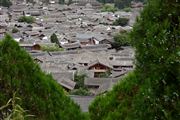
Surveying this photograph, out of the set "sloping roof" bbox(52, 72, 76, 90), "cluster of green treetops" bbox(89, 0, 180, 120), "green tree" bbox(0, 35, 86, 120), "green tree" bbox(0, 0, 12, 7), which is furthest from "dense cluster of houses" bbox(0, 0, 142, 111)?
"cluster of green treetops" bbox(89, 0, 180, 120)

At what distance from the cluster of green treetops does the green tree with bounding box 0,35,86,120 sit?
0.59 m

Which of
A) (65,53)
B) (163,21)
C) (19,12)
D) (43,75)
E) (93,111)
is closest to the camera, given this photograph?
(163,21)

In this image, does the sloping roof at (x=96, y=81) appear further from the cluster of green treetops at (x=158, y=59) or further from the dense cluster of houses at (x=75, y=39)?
the cluster of green treetops at (x=158, y=59)

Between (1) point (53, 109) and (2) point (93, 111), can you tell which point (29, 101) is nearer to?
Answer: (1) point (53, 109)

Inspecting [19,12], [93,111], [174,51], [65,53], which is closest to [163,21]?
[174,51]

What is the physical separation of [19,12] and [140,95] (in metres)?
34.3

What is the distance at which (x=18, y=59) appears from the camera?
8.53ft

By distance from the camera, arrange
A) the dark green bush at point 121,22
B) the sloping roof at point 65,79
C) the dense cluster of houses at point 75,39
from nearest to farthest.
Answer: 1. the sloping roof at point 65,79
2. the dense cluster of houses at point 75,39
3. the dark green bush at point 121,22

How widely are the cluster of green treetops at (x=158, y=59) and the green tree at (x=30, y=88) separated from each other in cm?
59

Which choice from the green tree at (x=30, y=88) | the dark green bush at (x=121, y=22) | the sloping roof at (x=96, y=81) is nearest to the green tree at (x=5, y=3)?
the dark green bush at (x=121, y=22)

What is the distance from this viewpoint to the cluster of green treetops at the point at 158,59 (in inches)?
72.5

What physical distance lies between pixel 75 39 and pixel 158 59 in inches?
876

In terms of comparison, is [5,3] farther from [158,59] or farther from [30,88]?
[158,59]

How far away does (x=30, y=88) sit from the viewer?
255 centimetres
